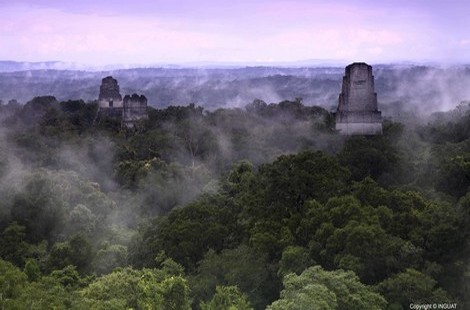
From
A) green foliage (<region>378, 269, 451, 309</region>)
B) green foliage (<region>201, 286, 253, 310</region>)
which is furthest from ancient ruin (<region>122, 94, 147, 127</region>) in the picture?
green foliage (<region>378, 269, 451, 309</region>)

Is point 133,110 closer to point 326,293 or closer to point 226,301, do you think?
point 226,301

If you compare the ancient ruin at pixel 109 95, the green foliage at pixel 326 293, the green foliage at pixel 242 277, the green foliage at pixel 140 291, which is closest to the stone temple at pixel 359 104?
the green foliage at pixel 242 277

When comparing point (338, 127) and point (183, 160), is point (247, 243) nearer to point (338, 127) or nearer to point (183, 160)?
point (338, 127)

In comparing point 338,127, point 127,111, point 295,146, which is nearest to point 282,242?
point 338,127

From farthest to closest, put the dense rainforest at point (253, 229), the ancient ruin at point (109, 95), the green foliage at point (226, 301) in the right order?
the ancient ruin at point (109, 95) < the dense rainforest at point (253, 229) < the green foliage at point (226, 301)

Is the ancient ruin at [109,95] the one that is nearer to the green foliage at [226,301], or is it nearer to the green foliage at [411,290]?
the green foliage at [226,301]

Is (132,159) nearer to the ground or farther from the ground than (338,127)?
nearer to the ground
